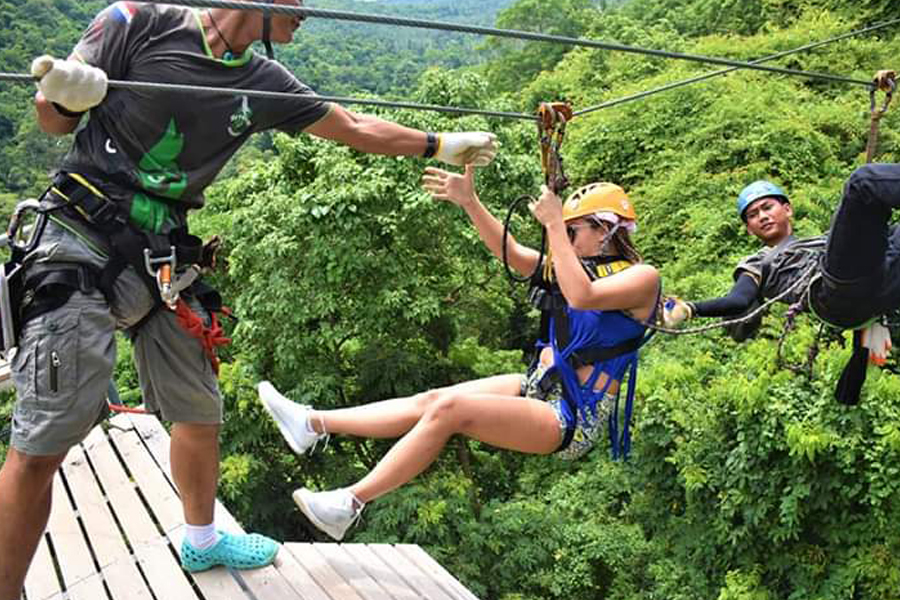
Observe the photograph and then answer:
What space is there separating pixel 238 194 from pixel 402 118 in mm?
1932

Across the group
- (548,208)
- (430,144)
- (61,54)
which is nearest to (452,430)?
(548,208)

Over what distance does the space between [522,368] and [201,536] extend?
544cm

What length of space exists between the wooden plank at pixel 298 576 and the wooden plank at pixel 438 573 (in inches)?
17.8

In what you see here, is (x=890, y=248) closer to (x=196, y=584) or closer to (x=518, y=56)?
(x=196, y=584)

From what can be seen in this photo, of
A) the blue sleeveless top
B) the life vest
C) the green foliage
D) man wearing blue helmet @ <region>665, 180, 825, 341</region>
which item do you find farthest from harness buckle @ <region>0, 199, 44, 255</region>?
the green foliage

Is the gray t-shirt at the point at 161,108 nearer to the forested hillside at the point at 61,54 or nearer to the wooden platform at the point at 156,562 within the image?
the wooden platform at the point at 156,562

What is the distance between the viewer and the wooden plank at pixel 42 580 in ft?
8.49

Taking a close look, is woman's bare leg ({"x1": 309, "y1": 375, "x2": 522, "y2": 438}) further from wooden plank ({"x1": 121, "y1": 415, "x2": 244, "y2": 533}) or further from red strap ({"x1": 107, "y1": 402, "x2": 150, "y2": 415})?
red strap ({"x1": 107, "y1": 402, "x2": 150, "y2": 415})

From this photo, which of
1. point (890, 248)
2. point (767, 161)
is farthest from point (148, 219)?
point (767, 161)

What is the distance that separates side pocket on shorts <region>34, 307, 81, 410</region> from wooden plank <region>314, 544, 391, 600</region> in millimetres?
1239

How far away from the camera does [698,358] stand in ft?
17.5

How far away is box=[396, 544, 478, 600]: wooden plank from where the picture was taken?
2.82 meters

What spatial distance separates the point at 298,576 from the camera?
2758 millimetres

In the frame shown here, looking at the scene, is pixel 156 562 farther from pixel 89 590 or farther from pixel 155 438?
pixel 155 438
